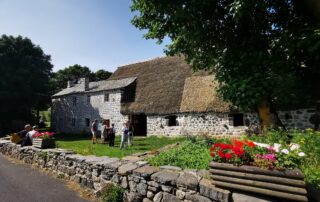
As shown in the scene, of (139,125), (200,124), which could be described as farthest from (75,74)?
(200,124)

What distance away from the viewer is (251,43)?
11.8 meters

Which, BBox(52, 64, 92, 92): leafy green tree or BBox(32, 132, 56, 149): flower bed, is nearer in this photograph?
BBox(32, 132, 56, 149): flower bed

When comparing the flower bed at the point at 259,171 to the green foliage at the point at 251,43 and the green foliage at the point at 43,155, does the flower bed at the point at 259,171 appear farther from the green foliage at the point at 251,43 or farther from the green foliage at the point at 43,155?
the green foliage at the point at 43,155

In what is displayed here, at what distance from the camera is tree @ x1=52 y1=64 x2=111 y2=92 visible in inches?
2335

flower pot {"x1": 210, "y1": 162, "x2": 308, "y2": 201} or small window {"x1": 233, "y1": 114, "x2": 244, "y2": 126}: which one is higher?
small window {"x1": 233, "y1": 114, "x2": 244, "y2": 126}

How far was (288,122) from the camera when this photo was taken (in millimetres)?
17000

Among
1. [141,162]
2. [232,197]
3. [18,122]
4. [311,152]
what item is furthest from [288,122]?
[18,122]

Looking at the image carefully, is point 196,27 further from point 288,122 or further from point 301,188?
point 288,122

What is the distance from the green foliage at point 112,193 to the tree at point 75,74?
175 ft

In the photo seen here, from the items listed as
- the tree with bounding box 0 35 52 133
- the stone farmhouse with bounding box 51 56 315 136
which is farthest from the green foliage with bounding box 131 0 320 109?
the tree with bounding box 0 35 52 133

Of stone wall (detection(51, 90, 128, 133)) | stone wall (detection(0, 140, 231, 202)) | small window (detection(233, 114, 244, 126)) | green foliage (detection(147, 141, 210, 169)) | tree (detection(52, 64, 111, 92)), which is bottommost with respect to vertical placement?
stone wall (detection(0, 140, 231, 202))

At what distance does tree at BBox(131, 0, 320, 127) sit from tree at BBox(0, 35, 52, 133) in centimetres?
2799

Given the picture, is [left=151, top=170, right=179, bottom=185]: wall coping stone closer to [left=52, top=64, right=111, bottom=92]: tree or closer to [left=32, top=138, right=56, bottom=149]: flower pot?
[left=32, top=138, right=56, bottom=149]: flower pot

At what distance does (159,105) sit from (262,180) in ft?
67.2
